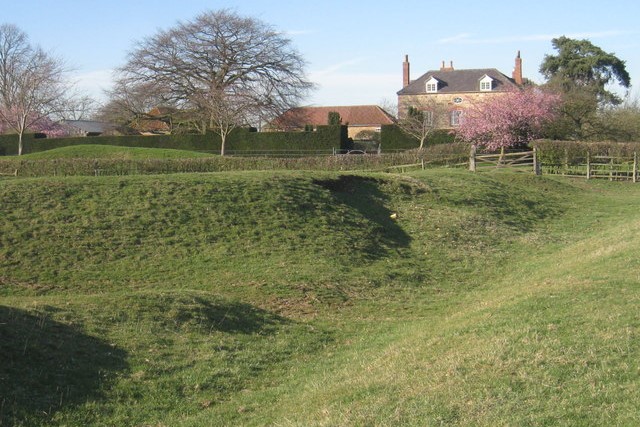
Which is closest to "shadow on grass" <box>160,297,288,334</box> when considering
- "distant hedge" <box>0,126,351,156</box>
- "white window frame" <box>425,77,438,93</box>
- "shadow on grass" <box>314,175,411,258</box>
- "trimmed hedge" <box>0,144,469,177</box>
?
"shadow on grass" <box>314,175,411,258</box>

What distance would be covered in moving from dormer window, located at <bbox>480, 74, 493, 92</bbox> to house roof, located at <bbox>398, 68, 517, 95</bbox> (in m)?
0.32

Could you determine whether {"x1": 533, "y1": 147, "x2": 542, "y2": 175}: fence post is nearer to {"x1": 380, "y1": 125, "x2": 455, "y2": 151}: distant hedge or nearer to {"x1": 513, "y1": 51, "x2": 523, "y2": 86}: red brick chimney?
{"x1": 380, "y1": 125, "x2": 455, "y2": 151}: distant hedge

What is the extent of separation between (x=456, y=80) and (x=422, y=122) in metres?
20.8

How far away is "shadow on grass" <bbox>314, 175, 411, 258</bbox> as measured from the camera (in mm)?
15883

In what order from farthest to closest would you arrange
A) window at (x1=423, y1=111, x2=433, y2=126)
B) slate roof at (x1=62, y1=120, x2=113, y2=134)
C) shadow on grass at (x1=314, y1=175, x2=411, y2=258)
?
slate roof at (x1=62, y1=120, x2=113, y2=134)
window at (x1=423, y1=111, x2=433, y2=126)
shadow on grass at (x1=314, y1=175, x2=411, y2=258)

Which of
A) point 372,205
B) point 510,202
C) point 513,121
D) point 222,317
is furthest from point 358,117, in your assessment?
point 222,317

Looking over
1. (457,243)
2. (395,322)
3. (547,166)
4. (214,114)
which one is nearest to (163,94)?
A: (214,114)

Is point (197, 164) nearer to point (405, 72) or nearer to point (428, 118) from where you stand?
point (428, 118)

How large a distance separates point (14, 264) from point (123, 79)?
49.4m

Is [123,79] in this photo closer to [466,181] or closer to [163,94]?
[163,94]

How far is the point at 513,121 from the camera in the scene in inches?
1866

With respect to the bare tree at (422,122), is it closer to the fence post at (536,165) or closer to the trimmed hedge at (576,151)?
the trimmed hedge at (576,151)

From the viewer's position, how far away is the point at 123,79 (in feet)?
194

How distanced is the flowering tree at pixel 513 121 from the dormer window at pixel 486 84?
20938 mm
